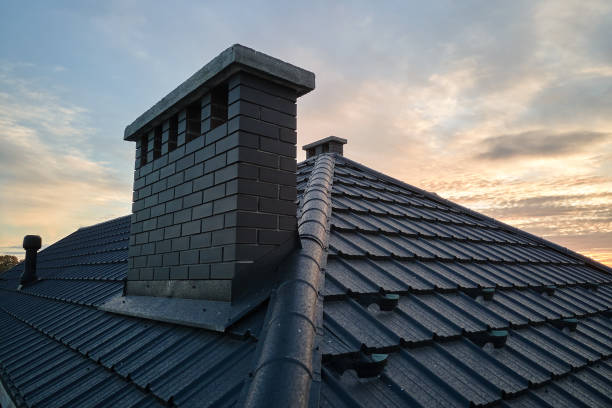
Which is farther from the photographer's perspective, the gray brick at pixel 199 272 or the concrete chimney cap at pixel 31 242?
the concrete chimney cap at pixel 31 242

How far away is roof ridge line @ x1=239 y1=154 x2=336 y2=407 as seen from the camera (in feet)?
5.73

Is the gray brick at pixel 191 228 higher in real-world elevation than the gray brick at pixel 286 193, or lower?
lower

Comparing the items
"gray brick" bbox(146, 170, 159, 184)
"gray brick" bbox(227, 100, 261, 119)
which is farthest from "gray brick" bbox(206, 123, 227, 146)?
"gray brick" bbox(146, 170, 159, 184)

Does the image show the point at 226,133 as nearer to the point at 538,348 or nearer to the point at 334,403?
the point at 334,403

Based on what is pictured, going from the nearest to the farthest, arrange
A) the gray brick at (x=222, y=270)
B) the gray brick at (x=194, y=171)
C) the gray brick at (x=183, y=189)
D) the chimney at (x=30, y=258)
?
the gray brick at (x=222, y=270) → the gray brick at (x=194, y=171) → the gray brick at (x=183, y=189) → the chimney at (x=30, y=258)

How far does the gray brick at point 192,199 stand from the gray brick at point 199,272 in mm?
558

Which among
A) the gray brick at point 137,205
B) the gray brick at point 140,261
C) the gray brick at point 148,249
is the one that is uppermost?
the gray brick at point 137,205

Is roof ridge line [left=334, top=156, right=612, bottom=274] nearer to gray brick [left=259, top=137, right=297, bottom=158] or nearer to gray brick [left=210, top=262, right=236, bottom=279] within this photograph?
gray brick [left=259, top=137, right=297, bottom=158]

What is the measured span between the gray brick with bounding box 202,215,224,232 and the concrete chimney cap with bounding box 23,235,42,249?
41.3ft

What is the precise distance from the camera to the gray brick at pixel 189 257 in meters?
3.21

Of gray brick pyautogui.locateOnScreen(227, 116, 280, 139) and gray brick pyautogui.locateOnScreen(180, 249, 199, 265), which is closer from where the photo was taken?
gray brick pyautogui.locateOnScreen(227, 116, 280, 139)

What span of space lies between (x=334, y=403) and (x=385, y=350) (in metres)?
0.65

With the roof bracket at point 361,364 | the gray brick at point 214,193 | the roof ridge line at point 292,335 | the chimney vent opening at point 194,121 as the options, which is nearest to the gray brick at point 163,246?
the gray brick at point 214,193

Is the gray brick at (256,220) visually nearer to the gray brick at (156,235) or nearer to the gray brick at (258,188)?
the gray brick at (258,188)
